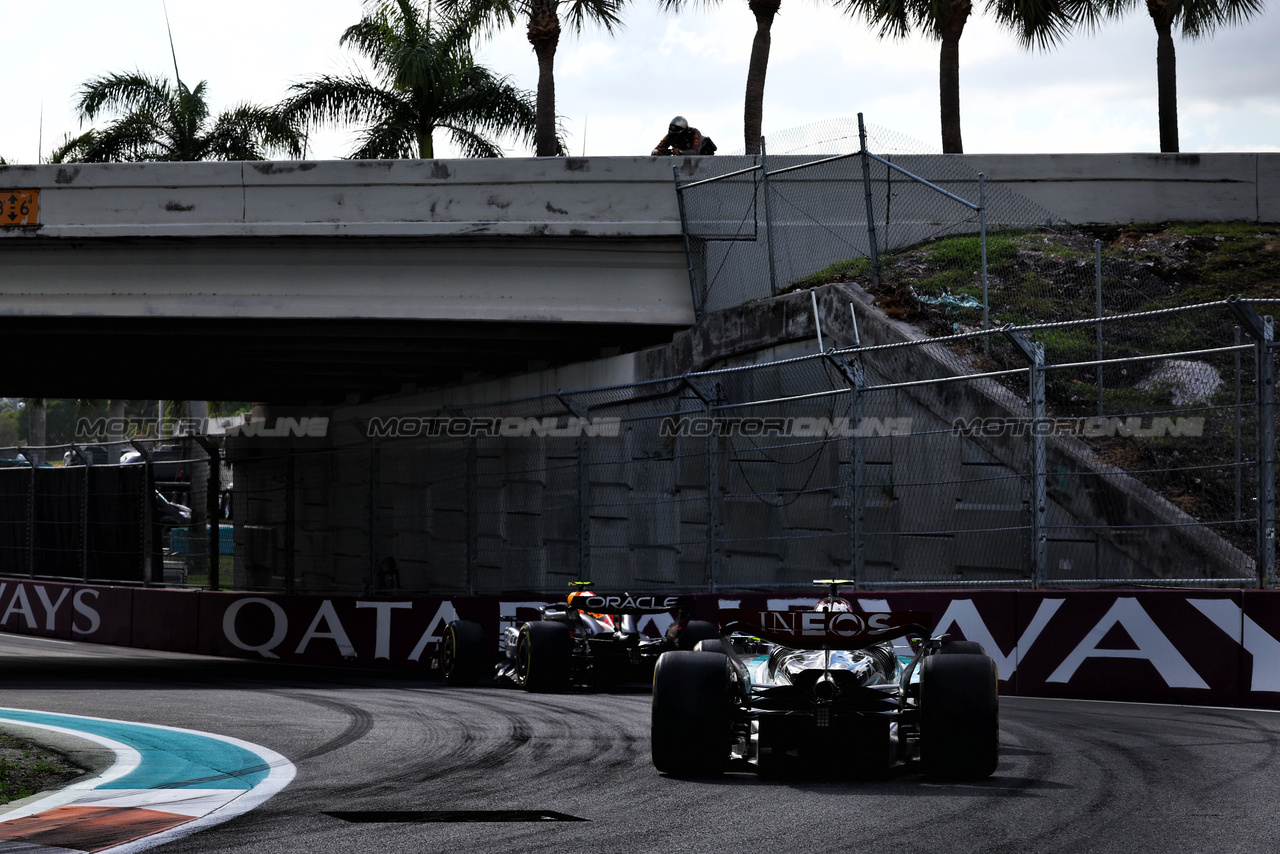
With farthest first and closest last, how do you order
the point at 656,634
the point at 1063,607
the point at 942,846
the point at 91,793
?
the point at 656,634
the point at 1063,607
the point at 91,793
the point at 942,846

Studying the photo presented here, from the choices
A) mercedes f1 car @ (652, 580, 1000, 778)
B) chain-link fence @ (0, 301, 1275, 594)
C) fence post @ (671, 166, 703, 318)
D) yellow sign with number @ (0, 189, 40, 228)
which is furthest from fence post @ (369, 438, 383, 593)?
mercedes f1 car @ (652, 580, 1000, 778)

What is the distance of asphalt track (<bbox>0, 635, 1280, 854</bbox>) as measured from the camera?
18.2 ft

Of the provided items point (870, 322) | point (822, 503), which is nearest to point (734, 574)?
point (822, 503)

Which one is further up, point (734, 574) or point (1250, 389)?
point (1250, 389)

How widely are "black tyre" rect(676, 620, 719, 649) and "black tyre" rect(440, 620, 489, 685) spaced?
2.81 meters

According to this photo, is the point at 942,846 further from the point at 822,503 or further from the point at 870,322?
the point at 870,322

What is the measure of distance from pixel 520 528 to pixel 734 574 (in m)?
3.79

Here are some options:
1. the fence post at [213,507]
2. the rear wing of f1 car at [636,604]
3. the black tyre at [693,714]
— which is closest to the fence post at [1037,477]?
the rear wing of f1 car at [636,604]

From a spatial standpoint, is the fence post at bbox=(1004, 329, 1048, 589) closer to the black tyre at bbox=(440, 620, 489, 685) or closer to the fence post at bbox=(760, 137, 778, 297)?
the black tyre at bbox=(440, 620, 489, 685)

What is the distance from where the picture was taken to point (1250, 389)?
45.0 feet

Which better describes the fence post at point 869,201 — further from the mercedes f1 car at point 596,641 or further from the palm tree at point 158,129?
the palm tree at point 158,129

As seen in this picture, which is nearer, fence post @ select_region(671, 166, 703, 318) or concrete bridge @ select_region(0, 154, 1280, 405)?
concrete bridge @ select_region(0, 154, 1280, 405)

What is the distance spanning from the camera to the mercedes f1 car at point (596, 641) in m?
11.9

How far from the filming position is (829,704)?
699 centimetres
